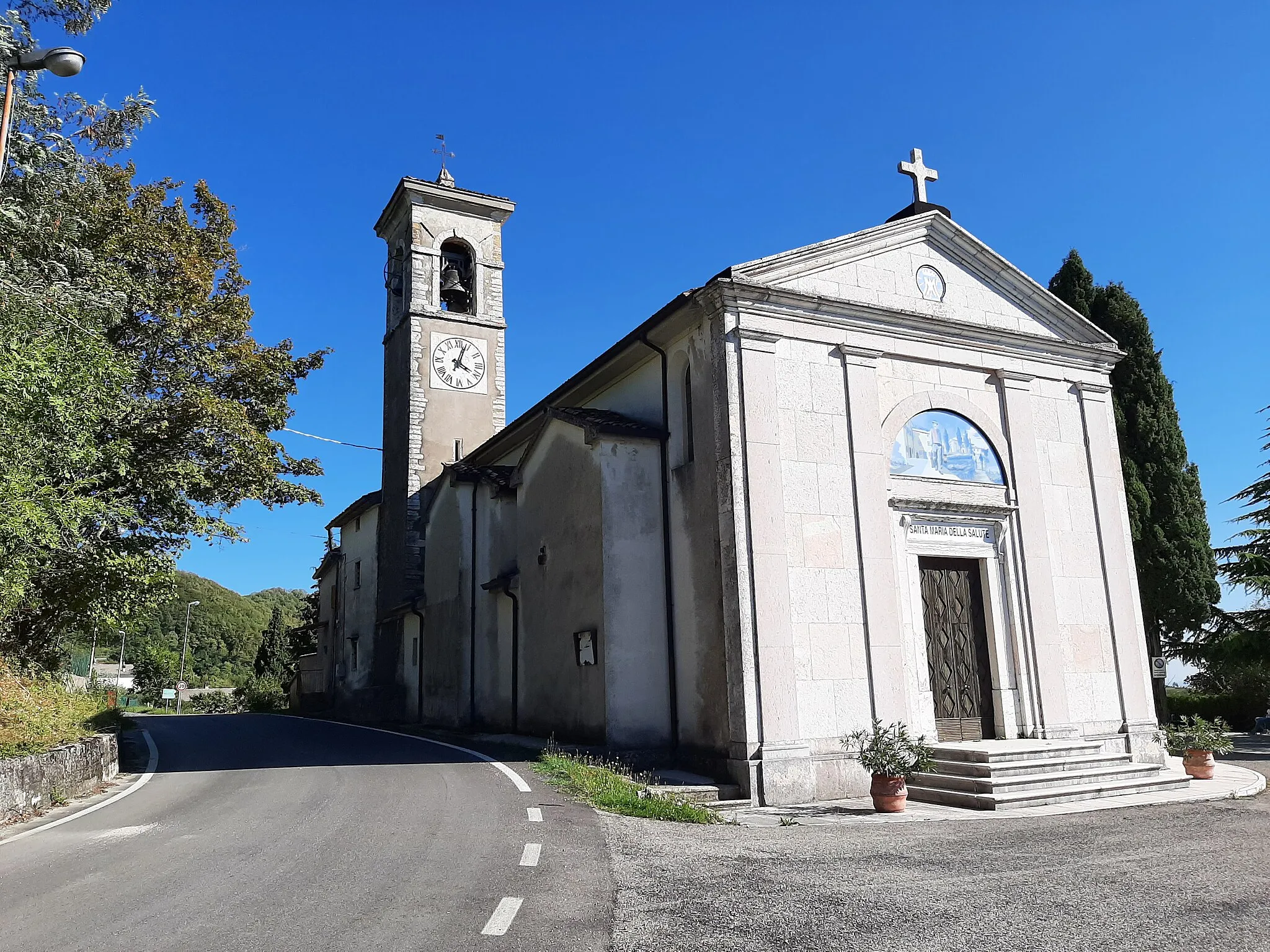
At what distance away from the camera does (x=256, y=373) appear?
1622 cm

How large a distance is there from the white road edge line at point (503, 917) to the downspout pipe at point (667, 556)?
8.03m

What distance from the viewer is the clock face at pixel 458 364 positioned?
25969 mm

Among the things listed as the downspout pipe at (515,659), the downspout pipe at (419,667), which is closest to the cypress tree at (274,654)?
the downspout pipe at (419,667)

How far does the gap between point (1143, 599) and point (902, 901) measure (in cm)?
1909

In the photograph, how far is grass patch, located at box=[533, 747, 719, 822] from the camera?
31.7 feet

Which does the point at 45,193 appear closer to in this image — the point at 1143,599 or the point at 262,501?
the point at 262,501

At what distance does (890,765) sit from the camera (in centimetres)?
1065

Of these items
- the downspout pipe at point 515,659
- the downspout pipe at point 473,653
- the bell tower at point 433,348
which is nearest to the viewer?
the downspout pipe at point 515,659

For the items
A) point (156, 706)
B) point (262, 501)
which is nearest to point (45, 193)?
point (262, 501)

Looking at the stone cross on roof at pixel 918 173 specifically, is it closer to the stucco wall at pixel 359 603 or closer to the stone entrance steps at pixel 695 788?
the stone entrance steps at pixel 695 788

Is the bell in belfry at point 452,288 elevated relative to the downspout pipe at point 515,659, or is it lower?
elevated

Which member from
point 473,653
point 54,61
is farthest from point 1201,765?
point 54,61

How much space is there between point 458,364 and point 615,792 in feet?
60.0

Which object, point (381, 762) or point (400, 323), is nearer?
point (381, 762)
